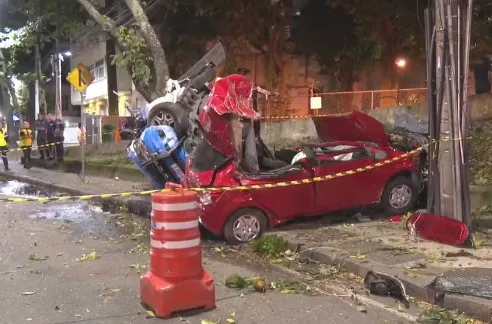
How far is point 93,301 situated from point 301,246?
2965mm

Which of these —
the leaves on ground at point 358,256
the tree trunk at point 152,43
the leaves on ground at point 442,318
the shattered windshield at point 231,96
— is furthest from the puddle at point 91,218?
the leaves on ground at point 442,318

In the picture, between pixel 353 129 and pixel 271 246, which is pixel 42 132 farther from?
pixel 271 246

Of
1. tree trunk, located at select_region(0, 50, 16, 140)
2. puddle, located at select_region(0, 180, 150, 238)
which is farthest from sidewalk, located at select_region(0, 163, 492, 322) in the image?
tree trunk, located at select_region(0, 50, 16, 140)

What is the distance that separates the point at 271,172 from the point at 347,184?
1221 mm

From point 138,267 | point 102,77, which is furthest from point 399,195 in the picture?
point 102,77

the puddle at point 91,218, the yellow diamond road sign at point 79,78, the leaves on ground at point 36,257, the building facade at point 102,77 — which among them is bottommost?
the leaves on ground at point 36,257

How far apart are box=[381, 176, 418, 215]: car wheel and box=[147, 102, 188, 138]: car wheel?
3.45 meters

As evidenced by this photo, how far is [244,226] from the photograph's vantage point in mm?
8266

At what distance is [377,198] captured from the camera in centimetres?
916

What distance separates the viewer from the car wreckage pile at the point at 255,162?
8.07m

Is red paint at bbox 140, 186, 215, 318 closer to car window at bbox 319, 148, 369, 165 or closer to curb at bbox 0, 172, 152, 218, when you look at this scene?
car window at bbox 319, 148, 369, 165

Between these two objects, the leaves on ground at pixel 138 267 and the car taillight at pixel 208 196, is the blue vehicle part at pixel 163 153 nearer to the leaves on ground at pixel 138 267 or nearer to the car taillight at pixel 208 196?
the car taillight at pixel 208 196

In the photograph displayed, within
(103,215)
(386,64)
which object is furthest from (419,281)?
(386,64)

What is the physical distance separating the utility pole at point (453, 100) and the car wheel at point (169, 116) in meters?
4.13
